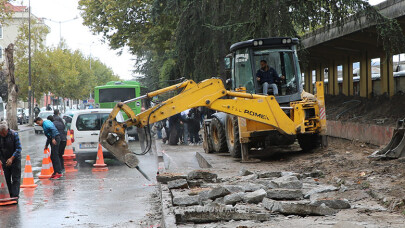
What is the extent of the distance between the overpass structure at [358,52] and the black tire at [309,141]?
3643 millimetres

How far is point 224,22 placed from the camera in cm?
2220

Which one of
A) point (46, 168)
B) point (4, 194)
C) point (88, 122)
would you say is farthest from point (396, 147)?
point (88, 122)

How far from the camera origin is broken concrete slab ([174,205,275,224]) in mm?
7324

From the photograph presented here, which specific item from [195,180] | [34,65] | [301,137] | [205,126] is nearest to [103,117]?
[205,126]

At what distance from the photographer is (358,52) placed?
965 inches

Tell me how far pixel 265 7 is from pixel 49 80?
48.9 metres

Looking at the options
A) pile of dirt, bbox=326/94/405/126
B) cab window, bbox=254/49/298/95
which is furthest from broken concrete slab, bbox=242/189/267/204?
pile of dirt, bbox=326/94/405/126

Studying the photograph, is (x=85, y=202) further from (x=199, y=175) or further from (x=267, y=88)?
(x=267, y=88)

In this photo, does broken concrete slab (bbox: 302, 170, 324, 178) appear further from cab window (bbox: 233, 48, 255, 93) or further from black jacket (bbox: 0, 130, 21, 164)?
black jacket (bbox: 0, 130, 21, 164)

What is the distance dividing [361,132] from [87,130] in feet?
28.8

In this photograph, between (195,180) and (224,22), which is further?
(224,22)

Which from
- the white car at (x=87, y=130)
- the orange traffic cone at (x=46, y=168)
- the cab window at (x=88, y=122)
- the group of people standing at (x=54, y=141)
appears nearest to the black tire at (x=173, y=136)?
the white car at (x=87, y=130)

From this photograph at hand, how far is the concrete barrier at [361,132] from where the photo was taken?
591 inches

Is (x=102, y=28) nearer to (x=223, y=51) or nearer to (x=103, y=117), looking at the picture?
(x=223, y=51)
